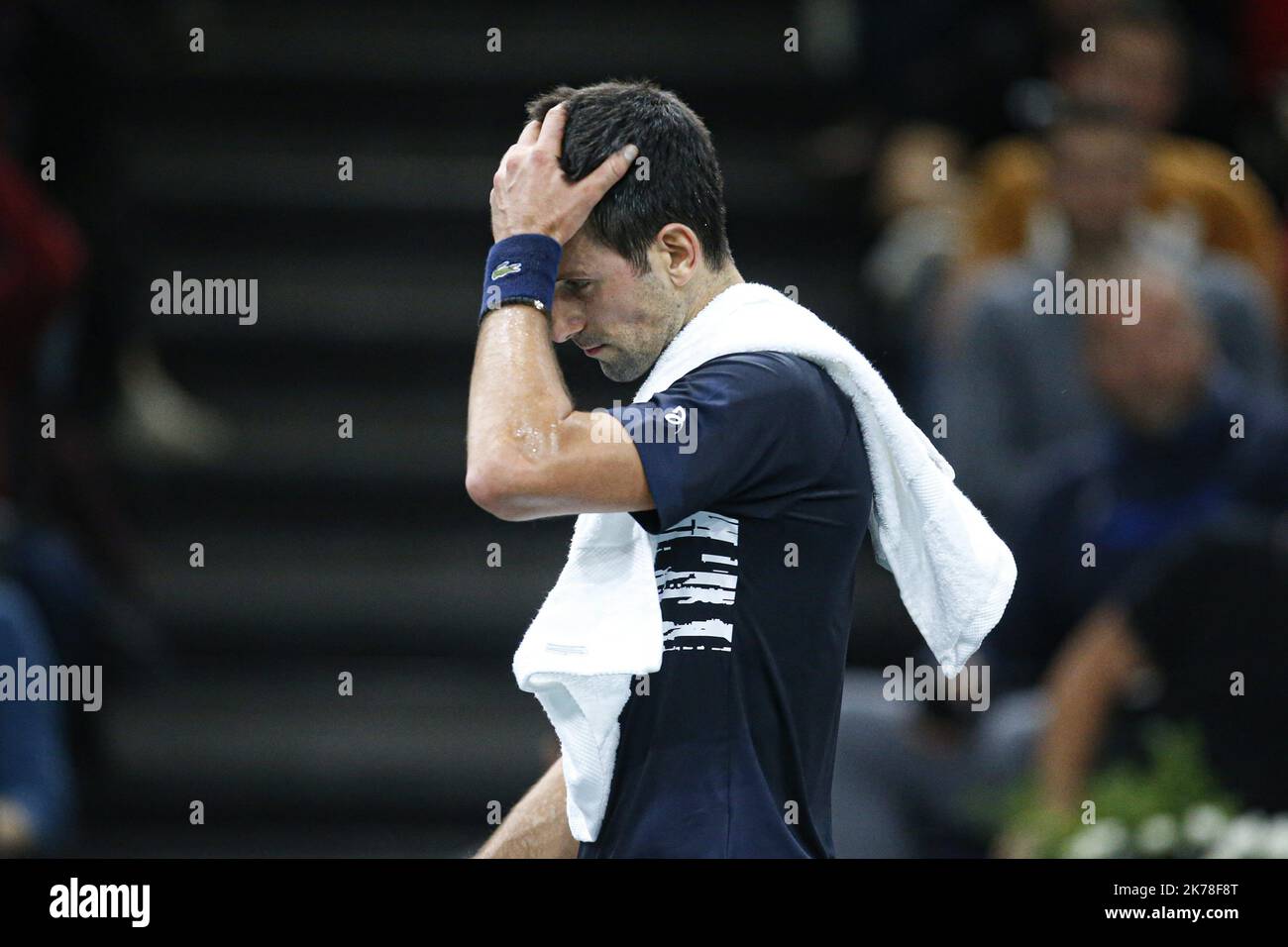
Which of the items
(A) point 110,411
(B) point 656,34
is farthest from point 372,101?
(A) point 110,411

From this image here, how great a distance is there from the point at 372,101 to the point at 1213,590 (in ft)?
15.0

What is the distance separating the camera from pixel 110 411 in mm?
7547

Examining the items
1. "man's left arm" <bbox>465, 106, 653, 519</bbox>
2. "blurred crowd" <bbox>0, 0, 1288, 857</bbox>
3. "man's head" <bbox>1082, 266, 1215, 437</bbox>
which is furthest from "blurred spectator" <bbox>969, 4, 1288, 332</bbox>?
"man's left arm" <bbox>465, 106, 653, 519</bbox>

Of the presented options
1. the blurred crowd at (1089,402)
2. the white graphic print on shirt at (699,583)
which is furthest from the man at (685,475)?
the blurred crowd at (1089,402)

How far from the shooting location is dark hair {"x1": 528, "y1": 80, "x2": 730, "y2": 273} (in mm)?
2838

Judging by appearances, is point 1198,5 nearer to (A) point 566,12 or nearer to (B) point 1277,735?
(A) point 566,12

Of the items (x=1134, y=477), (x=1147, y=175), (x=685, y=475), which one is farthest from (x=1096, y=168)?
(x=685, y=475)

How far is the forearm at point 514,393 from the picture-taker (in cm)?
265

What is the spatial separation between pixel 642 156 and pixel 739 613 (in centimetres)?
67

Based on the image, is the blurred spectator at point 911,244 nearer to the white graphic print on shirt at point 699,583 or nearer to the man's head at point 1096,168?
the man's head at point 1096,168

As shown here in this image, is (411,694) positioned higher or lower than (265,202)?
lower

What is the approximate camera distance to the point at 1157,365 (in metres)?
6.02
